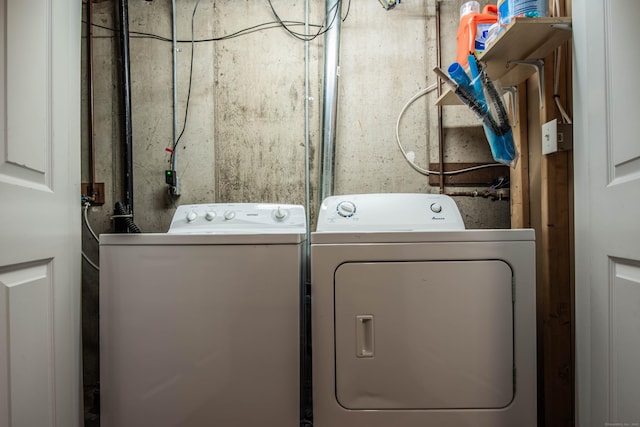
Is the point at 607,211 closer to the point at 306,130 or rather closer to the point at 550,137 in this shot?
the point at 550,137

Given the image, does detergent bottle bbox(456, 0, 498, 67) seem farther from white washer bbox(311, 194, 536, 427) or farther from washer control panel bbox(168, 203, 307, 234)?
washer control panel bbox(168, 203, 307, 234)

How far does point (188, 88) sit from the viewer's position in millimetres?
1839

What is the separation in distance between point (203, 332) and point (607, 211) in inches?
48.2

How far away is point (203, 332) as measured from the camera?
1.11 m

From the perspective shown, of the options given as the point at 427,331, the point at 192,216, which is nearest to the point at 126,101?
the point at 192,216

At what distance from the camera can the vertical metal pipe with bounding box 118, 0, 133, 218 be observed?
1744 mm

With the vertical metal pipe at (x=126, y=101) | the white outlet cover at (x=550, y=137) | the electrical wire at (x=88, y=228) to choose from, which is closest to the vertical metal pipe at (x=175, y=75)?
the vertical metal pipe at (x=126, y=101)

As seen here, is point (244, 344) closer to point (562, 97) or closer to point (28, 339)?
point (28, 339)

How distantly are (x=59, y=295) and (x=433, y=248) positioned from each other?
1.13 m

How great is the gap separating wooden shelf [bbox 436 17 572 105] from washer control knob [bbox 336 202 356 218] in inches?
30.9

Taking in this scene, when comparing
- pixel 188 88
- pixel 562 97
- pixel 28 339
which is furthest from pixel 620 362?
pixel 188 88

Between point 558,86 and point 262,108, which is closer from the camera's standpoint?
point 558,86

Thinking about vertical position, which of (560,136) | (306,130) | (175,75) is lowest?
(560,136)

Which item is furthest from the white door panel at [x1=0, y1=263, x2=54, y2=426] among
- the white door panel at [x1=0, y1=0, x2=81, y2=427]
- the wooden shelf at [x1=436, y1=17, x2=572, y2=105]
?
the wooden shelf at [x1=436, y1=17, x2=572, y2=105]
